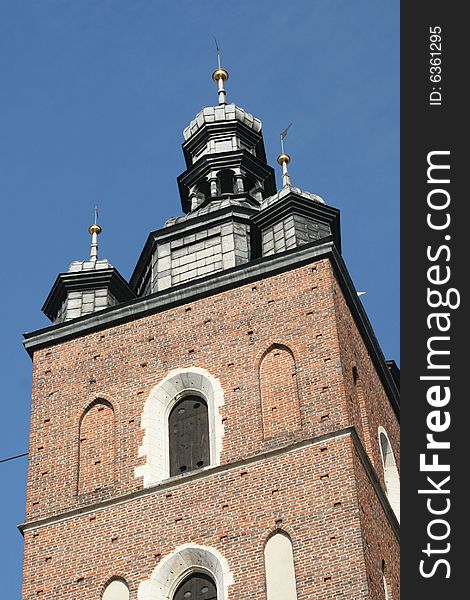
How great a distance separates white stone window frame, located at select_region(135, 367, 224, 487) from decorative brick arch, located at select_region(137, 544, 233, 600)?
1.38 metres

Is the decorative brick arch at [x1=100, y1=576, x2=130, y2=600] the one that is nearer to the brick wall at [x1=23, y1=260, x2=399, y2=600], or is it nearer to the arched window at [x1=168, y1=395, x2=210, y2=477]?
the brick wall at [x1=23, y1=260, x2=399, y2=600]

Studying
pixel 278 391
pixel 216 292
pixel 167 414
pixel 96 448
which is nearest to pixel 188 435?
pixel 167 414

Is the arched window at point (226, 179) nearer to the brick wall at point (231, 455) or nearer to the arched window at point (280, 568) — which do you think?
the brick wall at point (231, 455)

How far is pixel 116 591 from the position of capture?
20.8 m

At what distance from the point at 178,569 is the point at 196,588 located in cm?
33

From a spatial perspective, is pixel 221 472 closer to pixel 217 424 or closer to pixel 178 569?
pixel 217 424

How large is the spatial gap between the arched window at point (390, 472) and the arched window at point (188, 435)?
9.28 feet

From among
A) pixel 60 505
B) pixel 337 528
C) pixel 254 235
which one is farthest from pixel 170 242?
pixel 337 528

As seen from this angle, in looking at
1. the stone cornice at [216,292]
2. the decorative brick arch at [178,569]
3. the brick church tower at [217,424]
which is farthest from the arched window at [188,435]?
the stone cornice at [216,292]

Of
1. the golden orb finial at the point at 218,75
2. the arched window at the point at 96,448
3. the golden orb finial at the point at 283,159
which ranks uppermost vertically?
the golden orb finial at the point at 218,75

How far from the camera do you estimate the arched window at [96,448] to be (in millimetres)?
22344

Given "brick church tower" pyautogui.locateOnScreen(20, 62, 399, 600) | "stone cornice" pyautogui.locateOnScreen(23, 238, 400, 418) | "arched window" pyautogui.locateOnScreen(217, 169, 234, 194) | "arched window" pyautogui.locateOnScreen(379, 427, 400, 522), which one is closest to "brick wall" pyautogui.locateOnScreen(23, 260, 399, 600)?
"brick church tower" pyautogui.locateOnScreen(20, 62, 399, 600)

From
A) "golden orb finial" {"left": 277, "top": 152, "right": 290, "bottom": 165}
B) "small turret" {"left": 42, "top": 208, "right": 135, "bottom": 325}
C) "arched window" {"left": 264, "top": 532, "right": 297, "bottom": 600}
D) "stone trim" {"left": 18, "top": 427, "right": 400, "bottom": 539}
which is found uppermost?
"golden orb finial" {"left": 277, "top": 152, "right": 290, "bottom": 165}

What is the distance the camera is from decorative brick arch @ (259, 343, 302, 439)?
21723 millimetres
